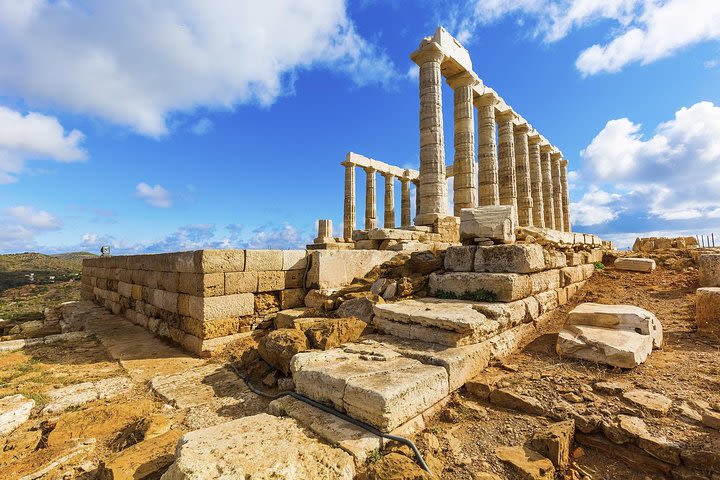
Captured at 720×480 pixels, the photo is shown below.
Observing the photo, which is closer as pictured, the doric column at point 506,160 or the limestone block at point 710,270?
the limestone block at point 710,270

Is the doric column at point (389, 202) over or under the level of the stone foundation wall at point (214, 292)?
over

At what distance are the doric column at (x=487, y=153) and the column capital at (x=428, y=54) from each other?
4.03 m

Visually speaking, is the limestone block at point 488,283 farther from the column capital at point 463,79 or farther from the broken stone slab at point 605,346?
the column capital at point 463,79

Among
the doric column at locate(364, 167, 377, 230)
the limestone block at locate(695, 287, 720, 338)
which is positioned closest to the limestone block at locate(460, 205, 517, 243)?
the limestone block at locate(695, 287, 720, 338)

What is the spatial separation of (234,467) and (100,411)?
98.5 inches

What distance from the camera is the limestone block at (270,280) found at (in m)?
5.87

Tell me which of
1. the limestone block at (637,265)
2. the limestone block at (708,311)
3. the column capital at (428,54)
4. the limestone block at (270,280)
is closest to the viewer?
the limestone block at (708,311)

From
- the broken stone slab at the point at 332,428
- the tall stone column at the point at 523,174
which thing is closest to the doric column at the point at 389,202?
the tall stone column at the point at 523,174

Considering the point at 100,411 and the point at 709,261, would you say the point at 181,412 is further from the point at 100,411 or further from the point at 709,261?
the point at 709,261

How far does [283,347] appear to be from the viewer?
12.4 ft

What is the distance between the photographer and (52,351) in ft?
19.2

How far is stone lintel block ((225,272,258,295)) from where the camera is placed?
5.43 meters

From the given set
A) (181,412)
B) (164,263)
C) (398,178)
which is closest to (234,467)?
(181,412)

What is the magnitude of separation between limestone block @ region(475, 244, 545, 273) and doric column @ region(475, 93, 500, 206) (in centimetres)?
979
